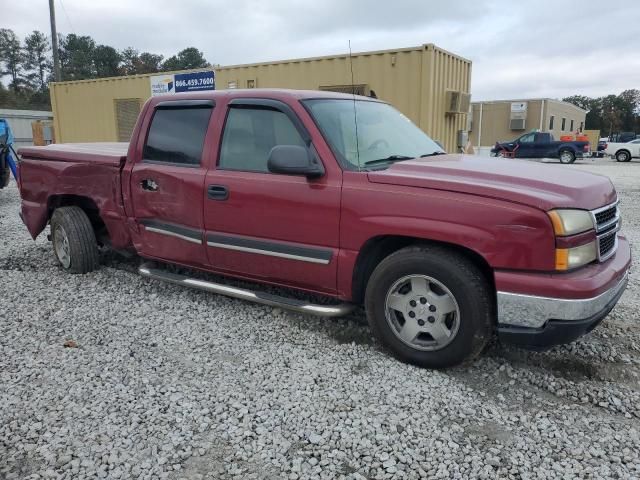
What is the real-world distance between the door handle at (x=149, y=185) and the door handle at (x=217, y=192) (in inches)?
25.3

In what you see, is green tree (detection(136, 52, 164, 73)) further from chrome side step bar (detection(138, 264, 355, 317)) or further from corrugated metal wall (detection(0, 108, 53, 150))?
chrome side step bar (detection(138, 264, 355, 317))

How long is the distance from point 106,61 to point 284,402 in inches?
2773

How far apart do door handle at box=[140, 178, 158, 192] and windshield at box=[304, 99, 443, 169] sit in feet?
4.93

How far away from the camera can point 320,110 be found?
3.80 m

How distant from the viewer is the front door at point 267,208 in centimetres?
355

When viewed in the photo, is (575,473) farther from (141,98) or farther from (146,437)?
Answer: (141,98)

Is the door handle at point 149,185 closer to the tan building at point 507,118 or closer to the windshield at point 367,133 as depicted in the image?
the windshield at point 367,133

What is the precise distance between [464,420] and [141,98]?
1413cm

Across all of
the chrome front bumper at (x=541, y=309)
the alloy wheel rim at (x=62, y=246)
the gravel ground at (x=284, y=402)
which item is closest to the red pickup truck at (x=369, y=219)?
the chrome front bumper at (x=541, y=309)

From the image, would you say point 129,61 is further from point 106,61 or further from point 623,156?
point 623,156

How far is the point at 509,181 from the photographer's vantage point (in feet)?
10.2

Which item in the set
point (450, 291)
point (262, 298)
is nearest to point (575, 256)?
point (450, 291)

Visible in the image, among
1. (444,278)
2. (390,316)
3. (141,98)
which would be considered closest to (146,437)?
(390,316)

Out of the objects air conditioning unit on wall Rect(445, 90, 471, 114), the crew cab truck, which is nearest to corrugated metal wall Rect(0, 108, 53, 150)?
the crew cab truck
